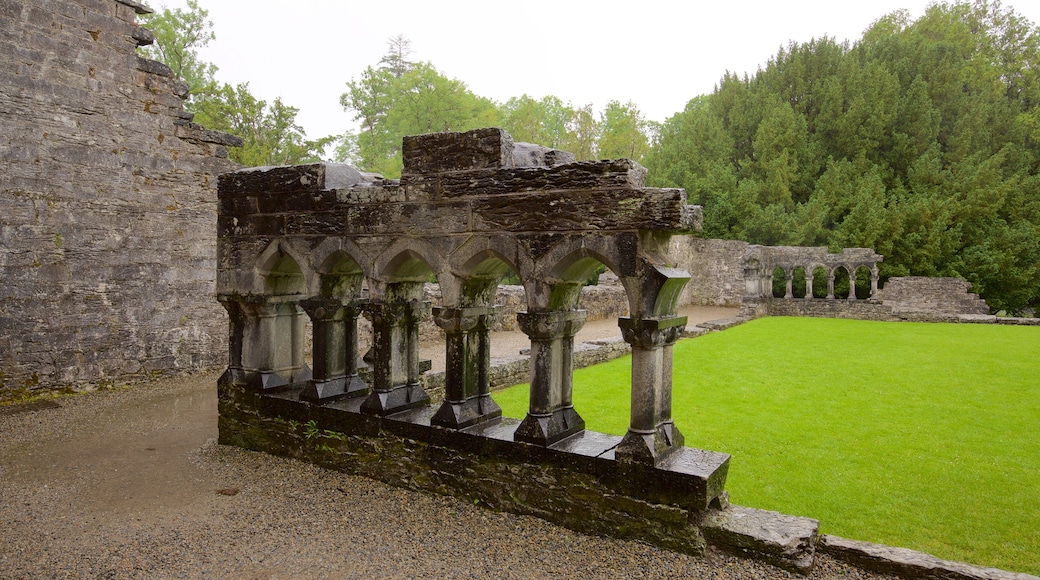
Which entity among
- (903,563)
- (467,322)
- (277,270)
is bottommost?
(903,563)

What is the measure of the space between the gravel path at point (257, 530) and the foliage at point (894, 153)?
992 inches

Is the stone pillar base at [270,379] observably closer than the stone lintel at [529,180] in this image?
No

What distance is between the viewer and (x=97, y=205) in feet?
28.7

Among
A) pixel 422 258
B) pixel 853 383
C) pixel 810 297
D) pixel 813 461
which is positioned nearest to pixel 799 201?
pixel 810 297

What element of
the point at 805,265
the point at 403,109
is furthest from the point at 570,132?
the point at 805,265

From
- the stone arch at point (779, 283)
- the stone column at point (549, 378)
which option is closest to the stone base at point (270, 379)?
the stone column at point (549, 378)

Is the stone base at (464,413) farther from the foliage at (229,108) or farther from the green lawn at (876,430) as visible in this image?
the foliage at (229,108)

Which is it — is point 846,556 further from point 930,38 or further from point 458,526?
point 930,38

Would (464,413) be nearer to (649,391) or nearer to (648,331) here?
(649,391)

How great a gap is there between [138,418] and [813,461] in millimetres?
7398

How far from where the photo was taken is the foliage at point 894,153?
83.3 feet

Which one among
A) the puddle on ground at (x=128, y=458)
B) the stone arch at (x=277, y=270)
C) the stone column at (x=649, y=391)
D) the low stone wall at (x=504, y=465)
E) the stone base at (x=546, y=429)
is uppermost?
the stone arch at (x=277, y=270)

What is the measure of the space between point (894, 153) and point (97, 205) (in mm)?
32361

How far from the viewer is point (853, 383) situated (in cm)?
966
